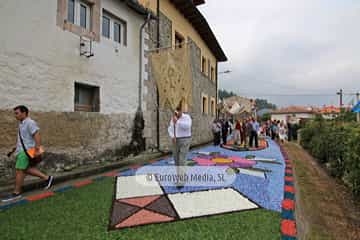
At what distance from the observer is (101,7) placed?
5902 mm

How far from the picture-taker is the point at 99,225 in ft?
8.21

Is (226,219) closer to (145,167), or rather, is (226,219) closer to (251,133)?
(145,167)

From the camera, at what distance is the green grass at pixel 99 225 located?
7.54 ft

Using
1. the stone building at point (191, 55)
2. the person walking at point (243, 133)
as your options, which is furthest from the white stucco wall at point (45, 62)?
the person walking at point (243, 133)

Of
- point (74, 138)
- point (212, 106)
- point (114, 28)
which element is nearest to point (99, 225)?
point (74, 138)

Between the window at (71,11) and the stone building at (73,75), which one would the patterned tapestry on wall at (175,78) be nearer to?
the stone building at (73,75)

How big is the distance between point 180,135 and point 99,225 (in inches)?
78.5

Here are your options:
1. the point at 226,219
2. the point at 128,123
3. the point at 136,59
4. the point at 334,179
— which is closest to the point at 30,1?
the point at 136,59

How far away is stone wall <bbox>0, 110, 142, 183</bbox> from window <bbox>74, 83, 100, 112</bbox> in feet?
0.98

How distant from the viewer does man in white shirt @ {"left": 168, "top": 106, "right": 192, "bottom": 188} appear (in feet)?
12.7

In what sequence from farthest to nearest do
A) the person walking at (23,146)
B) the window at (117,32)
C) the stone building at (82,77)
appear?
the window at (117,32) → the stone building at (82,77) → the person walking at (23,146)

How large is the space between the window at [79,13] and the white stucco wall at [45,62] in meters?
0.49

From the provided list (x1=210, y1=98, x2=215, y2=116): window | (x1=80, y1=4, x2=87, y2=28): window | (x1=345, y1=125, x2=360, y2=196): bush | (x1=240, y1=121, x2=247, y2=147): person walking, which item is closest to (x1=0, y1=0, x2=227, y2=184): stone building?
(x1=80, y1=4, x2=87, y2=28): window

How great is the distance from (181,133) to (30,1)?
4280 millimetres
